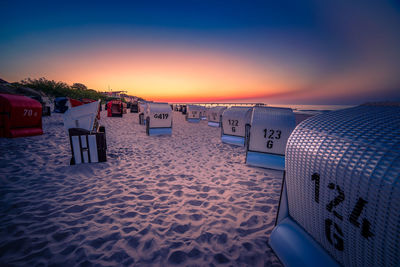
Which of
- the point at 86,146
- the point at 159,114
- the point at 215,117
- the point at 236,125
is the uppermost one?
the point at 159,114

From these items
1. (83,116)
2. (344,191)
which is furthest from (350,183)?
(83,116)

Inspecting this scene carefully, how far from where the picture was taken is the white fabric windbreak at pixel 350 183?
1.04m

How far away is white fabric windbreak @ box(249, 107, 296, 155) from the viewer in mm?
5328

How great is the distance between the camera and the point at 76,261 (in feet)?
6.50

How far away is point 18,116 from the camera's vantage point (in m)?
7.17

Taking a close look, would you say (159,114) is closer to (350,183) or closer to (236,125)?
(236,125)

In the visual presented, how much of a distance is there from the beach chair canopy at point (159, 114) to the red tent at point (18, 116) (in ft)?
17.7

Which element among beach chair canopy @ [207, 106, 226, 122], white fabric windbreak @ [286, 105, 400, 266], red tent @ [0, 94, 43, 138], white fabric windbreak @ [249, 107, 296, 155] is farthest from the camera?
beach chair canopy @ [207, 106, 226, 122]

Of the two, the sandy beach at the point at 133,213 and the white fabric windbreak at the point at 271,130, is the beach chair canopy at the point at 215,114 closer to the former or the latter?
the white fabric windbreak at the point at 271,130

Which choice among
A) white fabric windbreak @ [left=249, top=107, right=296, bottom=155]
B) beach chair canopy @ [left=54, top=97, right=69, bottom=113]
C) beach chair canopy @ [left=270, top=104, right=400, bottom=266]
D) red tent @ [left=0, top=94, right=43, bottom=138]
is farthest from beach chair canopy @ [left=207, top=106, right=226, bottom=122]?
beach chair canopy @ [left=54, top=97, right=69, bottom=113]

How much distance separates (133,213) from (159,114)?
7518mm

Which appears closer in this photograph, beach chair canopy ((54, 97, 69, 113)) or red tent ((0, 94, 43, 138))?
→ red tent ((0, 94, 43, 138))

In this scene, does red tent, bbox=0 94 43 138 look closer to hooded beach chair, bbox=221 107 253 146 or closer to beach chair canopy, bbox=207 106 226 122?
hooded beach chair, bbox=221 107 253 146

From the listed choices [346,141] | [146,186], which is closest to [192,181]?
[146,186]
